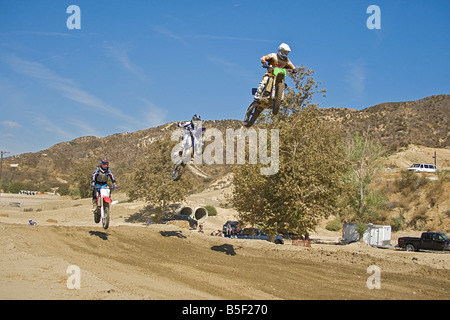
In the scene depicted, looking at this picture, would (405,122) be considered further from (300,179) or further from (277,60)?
(277,60)

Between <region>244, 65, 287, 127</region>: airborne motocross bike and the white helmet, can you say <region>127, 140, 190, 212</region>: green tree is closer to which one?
<region>244, 65, 287, 127</region>: airborne motocross bike

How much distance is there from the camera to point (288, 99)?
944 inches

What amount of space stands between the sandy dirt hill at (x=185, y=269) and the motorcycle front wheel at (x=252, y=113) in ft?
15.3

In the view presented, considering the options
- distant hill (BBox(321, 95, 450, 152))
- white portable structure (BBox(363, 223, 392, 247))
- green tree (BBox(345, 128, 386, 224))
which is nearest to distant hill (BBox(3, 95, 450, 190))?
distant hill (BBox(321, 95, 450, 152))

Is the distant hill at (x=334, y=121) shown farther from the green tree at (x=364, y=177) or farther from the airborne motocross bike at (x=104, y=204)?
the airborne motocross bike at (x=104, y=204)

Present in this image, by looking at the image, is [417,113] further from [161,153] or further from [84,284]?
[84,284]

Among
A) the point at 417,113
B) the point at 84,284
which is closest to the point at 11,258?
the point at 84,284

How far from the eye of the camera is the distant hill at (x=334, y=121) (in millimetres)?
93062

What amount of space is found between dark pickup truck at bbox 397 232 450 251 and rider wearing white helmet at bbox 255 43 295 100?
970 inches

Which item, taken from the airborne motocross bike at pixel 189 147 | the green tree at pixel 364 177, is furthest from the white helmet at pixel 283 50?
the green tree at pixel 364 177

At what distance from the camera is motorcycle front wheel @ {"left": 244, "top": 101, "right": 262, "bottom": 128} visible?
1113 centimetres

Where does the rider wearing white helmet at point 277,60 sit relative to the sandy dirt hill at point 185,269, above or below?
above

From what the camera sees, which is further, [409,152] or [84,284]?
[409,152]
